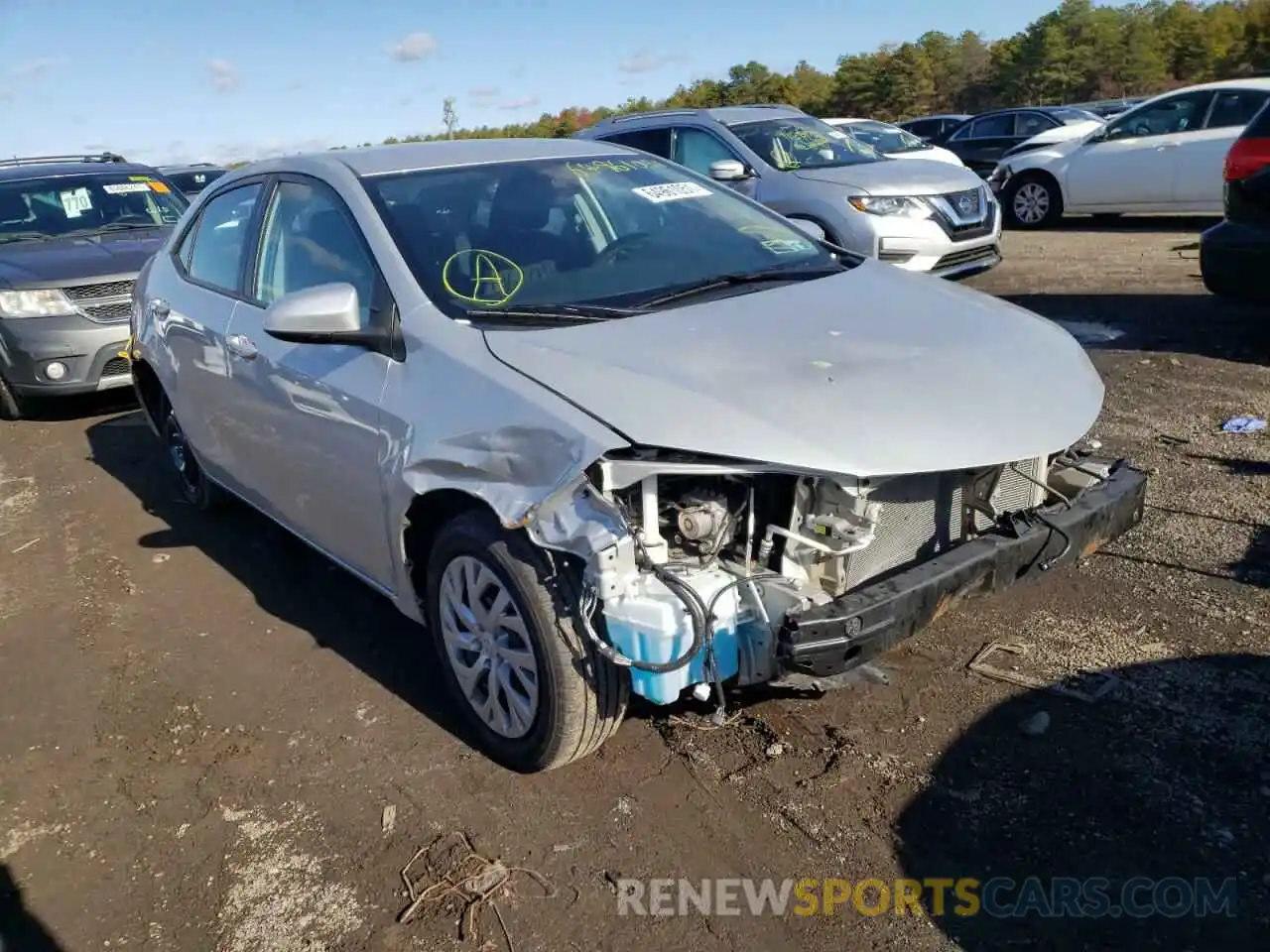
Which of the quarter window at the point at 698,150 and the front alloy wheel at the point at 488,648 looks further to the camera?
the quarter window at the point at 698,150

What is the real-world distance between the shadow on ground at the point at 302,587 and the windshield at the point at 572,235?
1392mm

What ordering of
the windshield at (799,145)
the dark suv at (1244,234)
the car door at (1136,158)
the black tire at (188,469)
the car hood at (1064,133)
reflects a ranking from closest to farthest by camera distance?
the black tire at (188,469)
the dark suv at (1244,234)
the windshield at (799,145)
the car door at (1136,158)
the car hood at (1064,133)

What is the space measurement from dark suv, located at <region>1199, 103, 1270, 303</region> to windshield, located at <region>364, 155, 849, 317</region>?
3724 millimetres

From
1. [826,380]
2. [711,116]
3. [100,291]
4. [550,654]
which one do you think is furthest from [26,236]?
[826,380]

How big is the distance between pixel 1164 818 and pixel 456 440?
2.10 metres

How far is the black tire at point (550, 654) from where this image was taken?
2754mm

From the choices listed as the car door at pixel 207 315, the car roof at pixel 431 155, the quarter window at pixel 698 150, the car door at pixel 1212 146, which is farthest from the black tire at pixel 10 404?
the car door at pixel 1212 146

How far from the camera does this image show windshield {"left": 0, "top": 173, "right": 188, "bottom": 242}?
8.37 metres

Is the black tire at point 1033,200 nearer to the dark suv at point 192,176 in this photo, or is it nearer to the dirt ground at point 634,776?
the dirt ground at point 634,776

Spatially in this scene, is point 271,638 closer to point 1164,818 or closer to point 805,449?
point 805,449

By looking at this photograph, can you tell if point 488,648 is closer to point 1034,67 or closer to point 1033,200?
point 1033,200

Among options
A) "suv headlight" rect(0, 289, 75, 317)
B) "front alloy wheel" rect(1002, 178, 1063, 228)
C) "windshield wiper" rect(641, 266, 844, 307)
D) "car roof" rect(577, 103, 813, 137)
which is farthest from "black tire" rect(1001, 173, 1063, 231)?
"suv headlight" rect(0, 289, 75, 317)

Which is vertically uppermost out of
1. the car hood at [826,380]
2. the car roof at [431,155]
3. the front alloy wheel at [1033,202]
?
the car roof at [431,155]

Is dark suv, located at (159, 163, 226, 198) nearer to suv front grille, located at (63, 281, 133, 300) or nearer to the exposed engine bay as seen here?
suv front grille, located at (63, 281, 133, 300)
